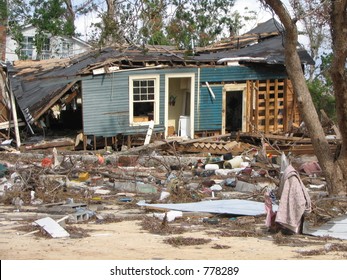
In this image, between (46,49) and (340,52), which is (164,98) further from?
(46,49)

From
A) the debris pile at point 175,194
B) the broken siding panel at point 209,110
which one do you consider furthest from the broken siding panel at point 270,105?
the debris pile at point 175,194

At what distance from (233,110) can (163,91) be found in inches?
145

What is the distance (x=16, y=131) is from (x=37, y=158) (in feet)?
9.46

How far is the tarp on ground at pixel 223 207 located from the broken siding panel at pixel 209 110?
12.3m

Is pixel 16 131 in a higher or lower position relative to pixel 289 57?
lower

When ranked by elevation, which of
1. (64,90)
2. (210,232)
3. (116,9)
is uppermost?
(116,9)

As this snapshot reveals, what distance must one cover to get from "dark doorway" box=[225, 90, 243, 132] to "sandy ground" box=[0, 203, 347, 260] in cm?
1600

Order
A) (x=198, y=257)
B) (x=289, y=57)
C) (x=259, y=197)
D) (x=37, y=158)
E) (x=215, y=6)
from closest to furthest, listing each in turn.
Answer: (x=198, y=257)
(x=289, y=57)
(x=259, y=197)
(x=37, y=158)
(x=215, y=6)

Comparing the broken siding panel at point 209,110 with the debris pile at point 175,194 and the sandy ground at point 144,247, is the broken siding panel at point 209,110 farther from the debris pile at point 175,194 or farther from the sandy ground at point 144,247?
the sandy ground at point 144,247

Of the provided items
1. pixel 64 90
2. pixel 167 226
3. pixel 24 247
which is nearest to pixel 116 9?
pixel 64 90

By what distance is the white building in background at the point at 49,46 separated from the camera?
38656 mm

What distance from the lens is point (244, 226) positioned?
1099 cm

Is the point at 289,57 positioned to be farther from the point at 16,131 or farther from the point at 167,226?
the point at 16,131

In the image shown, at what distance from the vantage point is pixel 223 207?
40.1 ft
